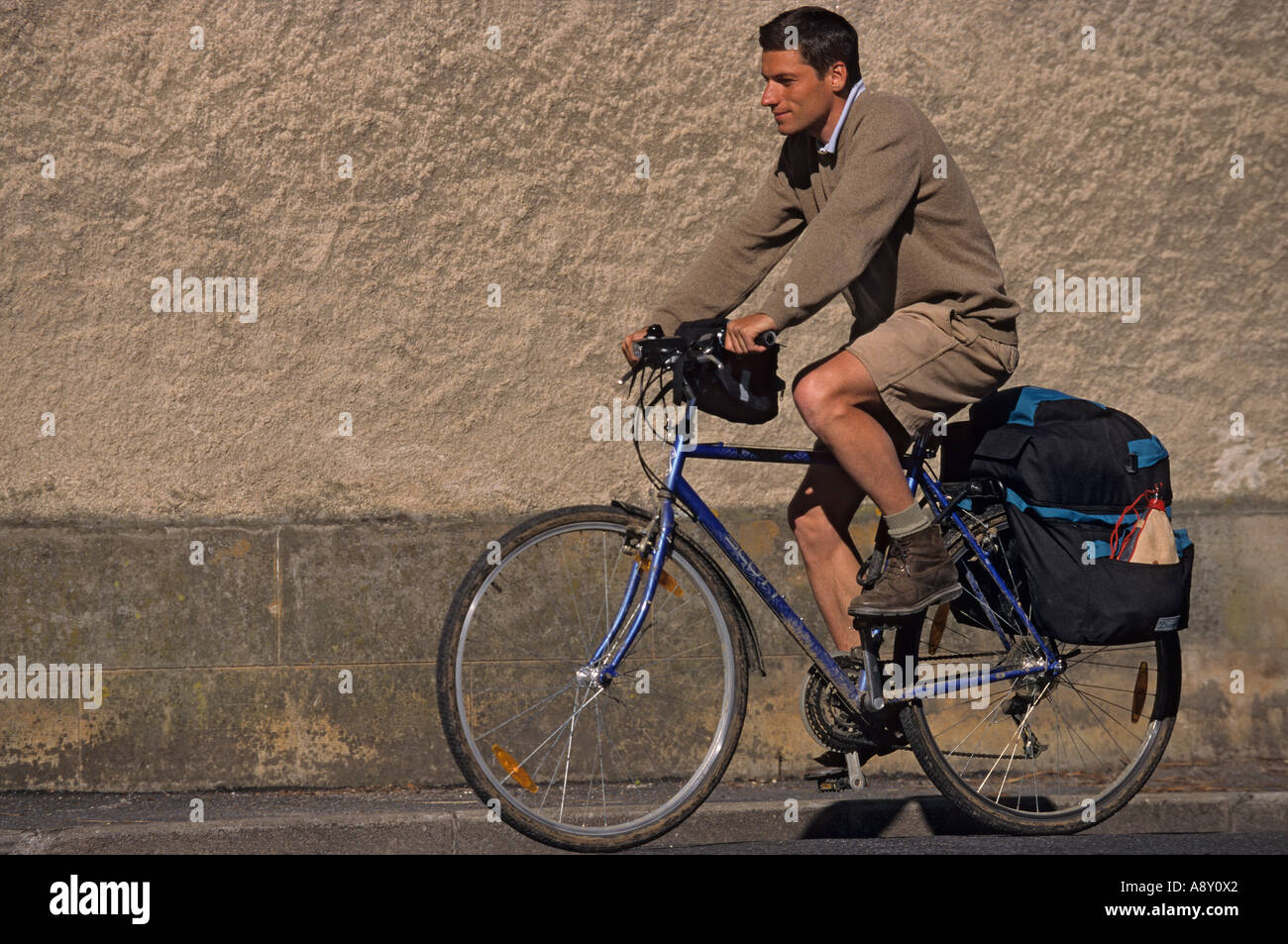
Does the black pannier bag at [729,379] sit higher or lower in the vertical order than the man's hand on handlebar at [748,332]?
lower

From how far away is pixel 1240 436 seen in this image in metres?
5.52

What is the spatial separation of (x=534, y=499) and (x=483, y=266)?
94 cm

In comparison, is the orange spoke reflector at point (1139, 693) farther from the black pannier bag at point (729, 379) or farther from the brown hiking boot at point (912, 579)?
the black pannier bag at point (729, 379)

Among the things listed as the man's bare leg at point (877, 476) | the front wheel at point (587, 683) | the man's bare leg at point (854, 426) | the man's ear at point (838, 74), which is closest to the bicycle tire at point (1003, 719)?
the man's bare leg at point (877, 476)

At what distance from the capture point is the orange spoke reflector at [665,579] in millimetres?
3590

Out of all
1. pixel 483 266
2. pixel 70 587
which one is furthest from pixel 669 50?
pixel 70 587

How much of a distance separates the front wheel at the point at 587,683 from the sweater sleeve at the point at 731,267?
73 centimetres

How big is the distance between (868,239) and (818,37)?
587 mm

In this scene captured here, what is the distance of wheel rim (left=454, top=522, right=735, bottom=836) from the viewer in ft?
11.6

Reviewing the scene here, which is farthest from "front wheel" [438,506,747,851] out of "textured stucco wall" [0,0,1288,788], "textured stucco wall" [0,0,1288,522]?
"textured stucco wall" [0,0,1288,522]

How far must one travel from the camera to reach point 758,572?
3.84 meters

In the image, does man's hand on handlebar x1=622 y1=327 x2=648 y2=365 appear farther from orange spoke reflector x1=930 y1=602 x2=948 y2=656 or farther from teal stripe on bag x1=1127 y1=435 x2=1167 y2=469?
teal stripe on bag x1=1127 y1=435 x2=1167 y2=469

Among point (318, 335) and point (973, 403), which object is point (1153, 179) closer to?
point (973, 403)

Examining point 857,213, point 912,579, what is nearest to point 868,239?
point 857,213
